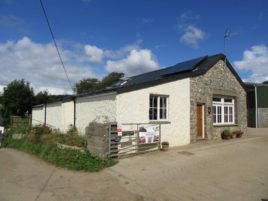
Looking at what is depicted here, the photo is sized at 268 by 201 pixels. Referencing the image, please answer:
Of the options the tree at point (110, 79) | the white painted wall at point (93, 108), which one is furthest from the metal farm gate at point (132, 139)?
the tree at point (110, 79)

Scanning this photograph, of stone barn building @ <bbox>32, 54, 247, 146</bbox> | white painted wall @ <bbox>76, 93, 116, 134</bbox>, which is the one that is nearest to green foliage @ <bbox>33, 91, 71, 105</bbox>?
stone barn building @ <bbox>32, 54, 247, 146</bbox>

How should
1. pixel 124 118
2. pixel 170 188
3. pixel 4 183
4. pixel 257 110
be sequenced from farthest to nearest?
pixel 257 110 → pixel 124 118 → pixel 4 183 → pixel 170 188

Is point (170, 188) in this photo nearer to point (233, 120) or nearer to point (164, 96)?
point (164, 96)

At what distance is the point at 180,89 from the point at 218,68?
463cm

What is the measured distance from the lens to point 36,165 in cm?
969

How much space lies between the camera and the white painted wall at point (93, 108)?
11.1 meters

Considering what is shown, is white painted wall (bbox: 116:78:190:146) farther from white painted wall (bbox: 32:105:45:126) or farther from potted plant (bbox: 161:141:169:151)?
white painted wall (bbox: 32:105:45:126)

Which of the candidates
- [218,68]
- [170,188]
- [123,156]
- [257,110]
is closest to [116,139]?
[123,156]

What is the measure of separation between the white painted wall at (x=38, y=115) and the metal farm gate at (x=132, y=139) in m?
12.7

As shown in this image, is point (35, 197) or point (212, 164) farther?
point (212, 164)

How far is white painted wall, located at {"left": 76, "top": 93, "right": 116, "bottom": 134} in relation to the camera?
1113 cm

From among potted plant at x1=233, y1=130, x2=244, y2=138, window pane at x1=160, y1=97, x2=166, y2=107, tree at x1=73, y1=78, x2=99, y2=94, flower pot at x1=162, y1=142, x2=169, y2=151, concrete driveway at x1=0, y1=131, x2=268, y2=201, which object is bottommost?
concrete driveway at x1=0, y1=131, x2=268, y2=201

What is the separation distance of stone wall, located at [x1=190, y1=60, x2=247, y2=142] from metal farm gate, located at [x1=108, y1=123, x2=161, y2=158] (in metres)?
3.45

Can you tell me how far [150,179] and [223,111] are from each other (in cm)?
1115
